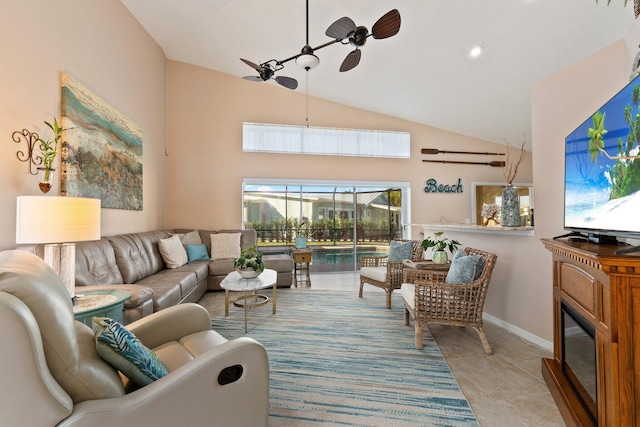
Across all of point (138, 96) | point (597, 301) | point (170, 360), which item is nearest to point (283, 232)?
point (138, 96)

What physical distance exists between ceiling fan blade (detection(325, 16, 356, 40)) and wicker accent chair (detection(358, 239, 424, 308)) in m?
2.47

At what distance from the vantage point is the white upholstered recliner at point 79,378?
0.67 m

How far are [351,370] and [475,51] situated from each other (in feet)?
12.4

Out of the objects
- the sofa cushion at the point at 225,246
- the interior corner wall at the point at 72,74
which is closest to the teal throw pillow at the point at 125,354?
the interior corner wall at the point at 72,74

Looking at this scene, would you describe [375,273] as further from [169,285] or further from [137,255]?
[137,255]

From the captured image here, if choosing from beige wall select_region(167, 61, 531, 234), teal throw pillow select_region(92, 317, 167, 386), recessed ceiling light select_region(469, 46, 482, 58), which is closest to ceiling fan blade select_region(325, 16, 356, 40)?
recessed ceiling light select_region(469, 46, 482, 58)

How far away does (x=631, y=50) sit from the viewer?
183 centimetres

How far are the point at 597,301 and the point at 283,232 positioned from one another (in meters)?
4.90

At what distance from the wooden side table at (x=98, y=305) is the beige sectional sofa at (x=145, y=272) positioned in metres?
0.25

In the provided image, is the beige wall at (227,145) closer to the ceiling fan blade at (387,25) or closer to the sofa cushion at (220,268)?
the sofa cushion at (220,268)

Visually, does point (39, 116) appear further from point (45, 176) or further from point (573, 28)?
point (573, 28)

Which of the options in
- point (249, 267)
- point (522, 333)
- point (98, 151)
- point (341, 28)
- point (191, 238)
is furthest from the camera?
point (191, 238)

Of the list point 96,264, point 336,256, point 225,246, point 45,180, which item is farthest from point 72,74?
point 336,256

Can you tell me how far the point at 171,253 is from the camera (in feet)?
12.7
